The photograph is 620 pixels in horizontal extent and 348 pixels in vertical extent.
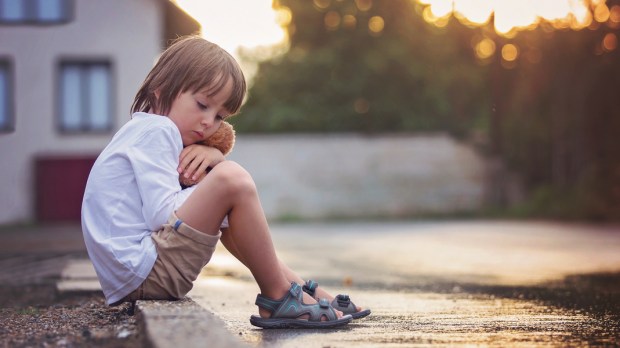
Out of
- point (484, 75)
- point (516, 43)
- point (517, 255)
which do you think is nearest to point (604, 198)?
point (516, 43)

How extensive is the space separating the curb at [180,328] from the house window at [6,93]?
17.9 metres

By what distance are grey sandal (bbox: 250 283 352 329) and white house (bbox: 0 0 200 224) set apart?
55.3 ft

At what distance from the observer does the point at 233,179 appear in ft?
10.7

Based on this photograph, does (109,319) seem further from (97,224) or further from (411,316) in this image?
(411,316)

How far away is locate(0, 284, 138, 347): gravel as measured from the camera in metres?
3.02

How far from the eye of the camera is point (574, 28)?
68.9 ft

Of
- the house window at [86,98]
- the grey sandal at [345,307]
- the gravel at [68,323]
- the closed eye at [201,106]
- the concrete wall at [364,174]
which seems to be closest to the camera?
the gravel at [68,323]

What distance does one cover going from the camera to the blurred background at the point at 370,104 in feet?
65.8

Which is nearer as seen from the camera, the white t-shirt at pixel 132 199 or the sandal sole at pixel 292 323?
the white t-shirt at pixel 132 199

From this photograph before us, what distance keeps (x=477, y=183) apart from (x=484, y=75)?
432 inches

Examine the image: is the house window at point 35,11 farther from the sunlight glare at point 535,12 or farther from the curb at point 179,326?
the curb at point 179,326

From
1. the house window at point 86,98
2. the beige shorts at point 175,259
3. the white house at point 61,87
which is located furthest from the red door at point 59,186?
the beige shorts at point 175,259

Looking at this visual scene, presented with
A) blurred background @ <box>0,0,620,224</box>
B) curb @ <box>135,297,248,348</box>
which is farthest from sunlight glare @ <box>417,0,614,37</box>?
curb @ <box>135,297,248,348</box>

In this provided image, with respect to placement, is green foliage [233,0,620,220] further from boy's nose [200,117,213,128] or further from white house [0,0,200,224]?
boy's nose [200,117,213,128]
